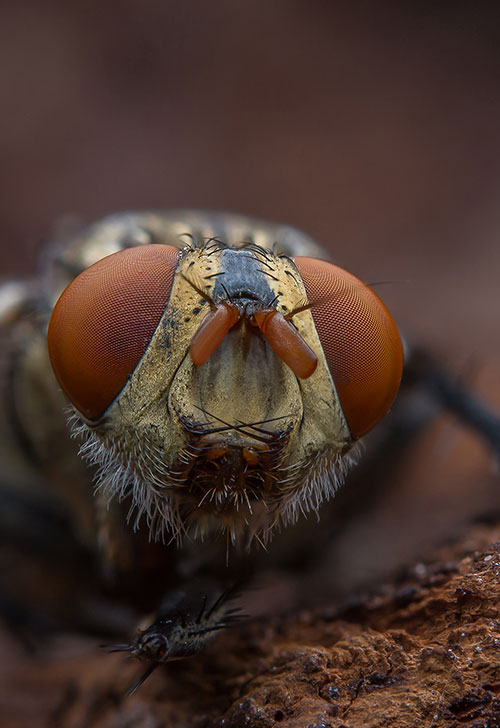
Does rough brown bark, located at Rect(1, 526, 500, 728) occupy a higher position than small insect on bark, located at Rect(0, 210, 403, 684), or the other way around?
small insect on bark, located at Rect(0, 210, 403, 684)

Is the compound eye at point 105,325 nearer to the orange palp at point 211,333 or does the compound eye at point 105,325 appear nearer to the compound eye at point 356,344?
the orange palp at point 211,333

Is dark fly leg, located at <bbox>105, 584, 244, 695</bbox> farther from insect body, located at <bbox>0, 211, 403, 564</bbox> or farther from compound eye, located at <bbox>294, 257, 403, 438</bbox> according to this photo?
compound eye, located at <bbox>294, 257, 403, 438</bbox>

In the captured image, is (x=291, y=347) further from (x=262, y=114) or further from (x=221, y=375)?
(x=262, y=114)

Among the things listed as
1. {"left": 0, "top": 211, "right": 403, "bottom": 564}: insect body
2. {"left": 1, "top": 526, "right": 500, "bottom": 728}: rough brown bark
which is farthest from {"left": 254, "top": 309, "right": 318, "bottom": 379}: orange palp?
{"left": 1, "top": 526, "right": 500, "bottom": 728}: rough brown bark

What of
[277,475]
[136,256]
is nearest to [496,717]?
[277,475]

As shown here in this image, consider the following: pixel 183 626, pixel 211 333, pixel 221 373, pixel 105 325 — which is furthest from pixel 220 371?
pixel 183 626

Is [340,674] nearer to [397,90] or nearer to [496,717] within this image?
[496,717]
